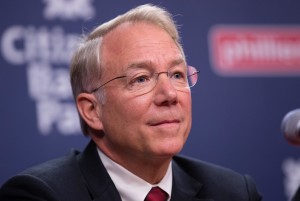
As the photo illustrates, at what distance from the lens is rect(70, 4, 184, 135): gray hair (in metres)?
2.14

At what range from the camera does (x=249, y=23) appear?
3.18 metres

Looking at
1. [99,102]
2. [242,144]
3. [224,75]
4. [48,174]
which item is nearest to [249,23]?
[224,75]

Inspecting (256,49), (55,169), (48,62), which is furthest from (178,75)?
(256,49)

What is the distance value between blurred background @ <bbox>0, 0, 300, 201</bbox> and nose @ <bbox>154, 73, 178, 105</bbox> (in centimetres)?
86

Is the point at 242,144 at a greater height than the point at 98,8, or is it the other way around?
the point at 98,8

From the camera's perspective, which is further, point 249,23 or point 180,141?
point 249,23

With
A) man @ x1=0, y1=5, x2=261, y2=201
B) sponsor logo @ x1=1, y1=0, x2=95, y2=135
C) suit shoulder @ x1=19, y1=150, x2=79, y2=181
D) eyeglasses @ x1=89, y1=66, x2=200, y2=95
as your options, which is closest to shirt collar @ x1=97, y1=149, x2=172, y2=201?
man @ x1=0, y1=5, x2=261, y2=201

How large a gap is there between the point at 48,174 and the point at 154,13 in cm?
71

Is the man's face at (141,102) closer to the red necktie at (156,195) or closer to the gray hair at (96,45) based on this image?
the gray hair at (96,45)

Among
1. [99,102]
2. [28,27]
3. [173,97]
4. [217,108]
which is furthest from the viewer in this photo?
[217,108]

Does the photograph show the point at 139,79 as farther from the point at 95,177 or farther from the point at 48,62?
the point at 48,62

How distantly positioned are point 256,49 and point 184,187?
1231 mm

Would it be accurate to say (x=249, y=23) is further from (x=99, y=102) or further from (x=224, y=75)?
(x=99, y=102)

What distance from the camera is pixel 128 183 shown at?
82.0 inches
